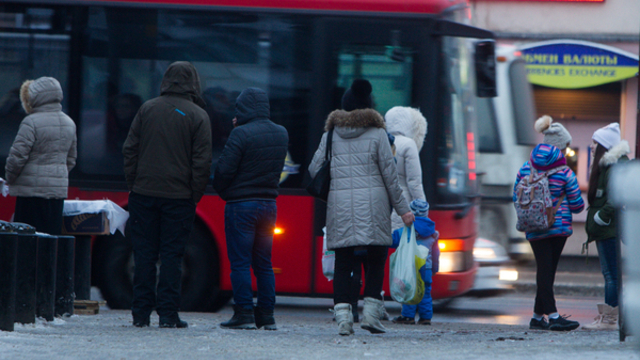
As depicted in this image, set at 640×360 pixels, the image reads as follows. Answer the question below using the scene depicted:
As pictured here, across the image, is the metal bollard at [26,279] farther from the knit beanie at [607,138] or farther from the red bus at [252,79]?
the knit beanie at [607,138]

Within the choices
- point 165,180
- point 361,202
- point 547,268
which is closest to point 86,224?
point 165,180

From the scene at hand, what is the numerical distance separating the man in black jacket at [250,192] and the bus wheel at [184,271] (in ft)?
5.46

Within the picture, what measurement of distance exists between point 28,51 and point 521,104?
7.24m

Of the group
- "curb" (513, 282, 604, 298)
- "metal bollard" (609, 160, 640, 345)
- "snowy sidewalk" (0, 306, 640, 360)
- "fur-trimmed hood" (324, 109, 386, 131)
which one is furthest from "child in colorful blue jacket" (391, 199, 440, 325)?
"curb" (513, 282, 604, 298)

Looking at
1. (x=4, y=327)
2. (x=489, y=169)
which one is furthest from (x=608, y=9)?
(x=4, y=327)

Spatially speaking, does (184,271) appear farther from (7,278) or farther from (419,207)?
(7,278)

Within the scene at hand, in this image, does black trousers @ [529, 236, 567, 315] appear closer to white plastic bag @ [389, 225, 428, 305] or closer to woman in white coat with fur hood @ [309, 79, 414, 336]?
white plastic bag @ [389, 225, 428, 305]

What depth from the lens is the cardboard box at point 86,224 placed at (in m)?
7.30

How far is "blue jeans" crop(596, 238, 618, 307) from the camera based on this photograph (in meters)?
7.61

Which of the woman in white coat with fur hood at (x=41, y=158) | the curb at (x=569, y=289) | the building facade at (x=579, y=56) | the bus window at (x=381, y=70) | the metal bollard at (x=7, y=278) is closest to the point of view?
the metal bollard at (x=7, y=278)

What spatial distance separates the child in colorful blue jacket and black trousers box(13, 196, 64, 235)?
274 centimetres

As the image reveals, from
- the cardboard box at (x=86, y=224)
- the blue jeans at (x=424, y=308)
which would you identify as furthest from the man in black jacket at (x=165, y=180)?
the blue jeans at (x=424, y=308)

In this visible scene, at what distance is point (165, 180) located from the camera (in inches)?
242

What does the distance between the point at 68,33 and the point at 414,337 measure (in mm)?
4317
